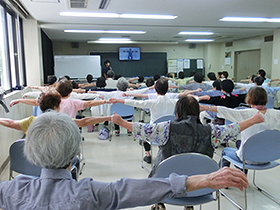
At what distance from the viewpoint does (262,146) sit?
2.41m

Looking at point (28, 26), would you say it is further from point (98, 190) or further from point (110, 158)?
point (98, 190)

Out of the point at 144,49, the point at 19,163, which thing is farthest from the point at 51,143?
the point at 144,49

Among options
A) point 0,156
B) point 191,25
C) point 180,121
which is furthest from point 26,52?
point 180,121

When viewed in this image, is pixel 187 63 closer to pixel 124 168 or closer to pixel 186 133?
pixel 124 168

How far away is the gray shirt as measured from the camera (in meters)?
0.97

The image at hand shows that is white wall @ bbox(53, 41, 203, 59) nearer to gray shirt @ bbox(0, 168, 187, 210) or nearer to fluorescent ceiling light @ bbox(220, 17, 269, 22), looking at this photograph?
fluorescent ceiling light @ bbox(220, 17, 269, 22)

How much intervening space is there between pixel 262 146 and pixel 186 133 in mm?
907

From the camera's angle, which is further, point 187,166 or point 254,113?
point 254,113

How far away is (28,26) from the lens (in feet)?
22.1

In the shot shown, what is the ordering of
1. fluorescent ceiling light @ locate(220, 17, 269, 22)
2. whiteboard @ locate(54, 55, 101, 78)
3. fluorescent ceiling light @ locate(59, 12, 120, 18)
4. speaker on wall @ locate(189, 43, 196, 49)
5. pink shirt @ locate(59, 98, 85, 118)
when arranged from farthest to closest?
speaker on wall @ locate(189, 43, 196, 49) → whiteboard @ locate(54, 55, 101, 78) → fluorescent ceiling light @ locate(220, 17, 269, 22) → fluorescent ceiling light @ locate(59, 12, 120, 18) → pink shirt @ locate(59, 98, 85, 118)

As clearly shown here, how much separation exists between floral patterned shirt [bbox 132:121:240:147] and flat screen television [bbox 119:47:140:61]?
419 inches

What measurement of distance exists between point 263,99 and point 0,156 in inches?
132

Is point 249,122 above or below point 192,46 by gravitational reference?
below

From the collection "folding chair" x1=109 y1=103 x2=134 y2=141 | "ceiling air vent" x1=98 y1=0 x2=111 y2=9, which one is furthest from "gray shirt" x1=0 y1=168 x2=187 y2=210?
"ceiling air vent" x1=98 y1=0 x2=111 y2=9
